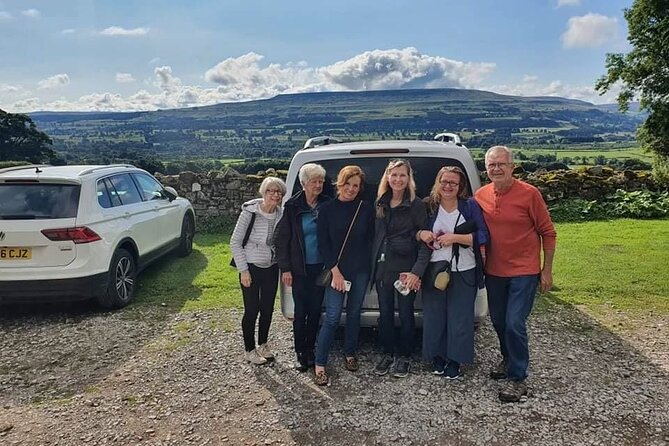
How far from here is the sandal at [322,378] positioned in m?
4.06

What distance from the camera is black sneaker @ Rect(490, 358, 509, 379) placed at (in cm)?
409

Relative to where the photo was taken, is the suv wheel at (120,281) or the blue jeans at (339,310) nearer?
the blue jeans at (339,310)

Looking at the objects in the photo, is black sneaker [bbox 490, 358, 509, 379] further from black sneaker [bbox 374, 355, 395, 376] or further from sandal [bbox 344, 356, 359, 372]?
sandal [bbox 344, 356, 359, 372]

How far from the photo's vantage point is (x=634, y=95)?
522 inches

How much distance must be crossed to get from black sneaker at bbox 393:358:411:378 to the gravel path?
6 centimetres

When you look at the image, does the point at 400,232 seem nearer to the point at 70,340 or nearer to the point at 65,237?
the point at 70,340

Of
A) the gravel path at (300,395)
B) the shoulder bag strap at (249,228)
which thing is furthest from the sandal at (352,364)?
the shoulder bag strap at (249,228)

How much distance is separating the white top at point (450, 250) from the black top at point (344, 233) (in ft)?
1.68

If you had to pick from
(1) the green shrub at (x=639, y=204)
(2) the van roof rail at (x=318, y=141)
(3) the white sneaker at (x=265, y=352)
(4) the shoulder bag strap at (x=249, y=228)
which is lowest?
(3) the white sneaker at (x=265, y=352)

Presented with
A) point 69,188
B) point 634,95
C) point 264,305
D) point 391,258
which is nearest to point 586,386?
point 391,258

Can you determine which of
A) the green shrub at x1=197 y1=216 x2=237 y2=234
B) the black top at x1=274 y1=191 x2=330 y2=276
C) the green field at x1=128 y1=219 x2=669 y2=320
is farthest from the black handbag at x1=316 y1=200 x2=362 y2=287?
the green shrub at x1=197 y1=216 x2=237 y2=234

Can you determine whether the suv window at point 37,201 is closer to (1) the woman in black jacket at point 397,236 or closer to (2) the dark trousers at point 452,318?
(1) the woman in black jacket at point 397,236

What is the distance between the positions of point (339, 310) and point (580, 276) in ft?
15.8

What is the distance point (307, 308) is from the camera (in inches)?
164
